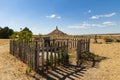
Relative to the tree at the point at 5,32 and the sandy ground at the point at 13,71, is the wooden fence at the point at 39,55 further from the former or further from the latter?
the tree at the point at 5,32

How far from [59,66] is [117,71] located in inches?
143

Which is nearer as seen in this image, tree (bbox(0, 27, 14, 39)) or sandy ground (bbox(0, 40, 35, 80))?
sandy ground (bbox(0, 40, 35, 80))

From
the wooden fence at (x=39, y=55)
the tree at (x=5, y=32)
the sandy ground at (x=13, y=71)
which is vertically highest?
the tree at (x=5, y=32)

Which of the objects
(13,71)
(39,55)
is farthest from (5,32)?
(13,71)

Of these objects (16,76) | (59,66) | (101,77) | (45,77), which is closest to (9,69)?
(16,76)

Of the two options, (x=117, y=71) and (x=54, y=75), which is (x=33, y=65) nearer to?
(x=54, y=75)

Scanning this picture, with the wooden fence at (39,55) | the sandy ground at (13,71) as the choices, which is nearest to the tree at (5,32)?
the wooden fence at (39,55)

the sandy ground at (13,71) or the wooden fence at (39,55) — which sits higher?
the wooden fence at (39,55)

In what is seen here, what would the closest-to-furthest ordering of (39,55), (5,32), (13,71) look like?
1. (13,71)
2. (39,55)
3. (5,32)

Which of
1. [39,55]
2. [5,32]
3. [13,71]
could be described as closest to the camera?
[13,71]

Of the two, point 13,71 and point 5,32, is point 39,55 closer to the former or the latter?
point 13,71

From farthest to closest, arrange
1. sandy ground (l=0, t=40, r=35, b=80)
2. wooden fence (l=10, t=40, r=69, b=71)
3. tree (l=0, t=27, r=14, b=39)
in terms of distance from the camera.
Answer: tree (l=0, t=27, r=14, b=39) → wooden fence (l=10, t=40, r=69, b=71) → sandy ground (l=0, t=40, r=35, b=80)

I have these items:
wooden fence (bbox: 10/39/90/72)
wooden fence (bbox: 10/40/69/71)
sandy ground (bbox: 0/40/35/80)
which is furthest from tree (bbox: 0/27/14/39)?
sandy ground (bbox: 0/40/35/80)

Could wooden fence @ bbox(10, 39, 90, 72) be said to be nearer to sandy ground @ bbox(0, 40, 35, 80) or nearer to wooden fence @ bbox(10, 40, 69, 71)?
wooden fence @ bbox(10, 40, 69, 71)
